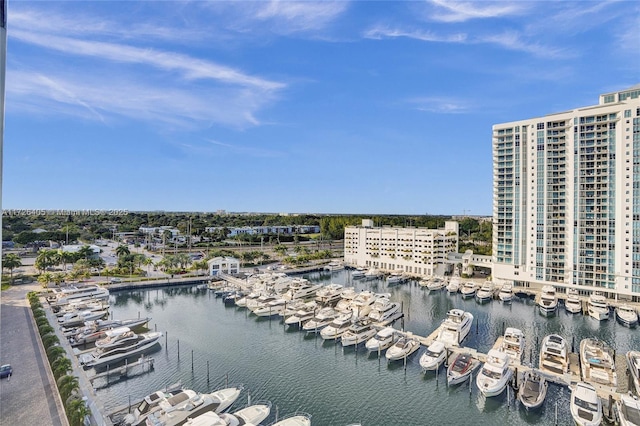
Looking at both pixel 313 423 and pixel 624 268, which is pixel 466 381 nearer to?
pixel 313 423

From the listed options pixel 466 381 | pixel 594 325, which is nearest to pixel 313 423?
pixel 466 381

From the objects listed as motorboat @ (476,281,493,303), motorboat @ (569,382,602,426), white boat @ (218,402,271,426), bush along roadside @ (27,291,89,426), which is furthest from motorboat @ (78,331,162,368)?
motorboat @ (476,281,493,303)

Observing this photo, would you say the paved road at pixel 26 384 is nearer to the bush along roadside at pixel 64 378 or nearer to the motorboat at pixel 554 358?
the bush along roadside at pixel 64 378

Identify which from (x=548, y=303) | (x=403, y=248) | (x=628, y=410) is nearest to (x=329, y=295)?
(x=548, y=303)

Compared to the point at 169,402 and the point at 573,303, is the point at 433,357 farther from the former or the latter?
the point at 573,303

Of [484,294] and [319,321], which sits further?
[484,294]

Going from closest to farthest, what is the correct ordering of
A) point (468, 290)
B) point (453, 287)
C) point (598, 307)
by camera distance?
1. point (598, 307)
2. point (468, 290)
3. point (453, 287)

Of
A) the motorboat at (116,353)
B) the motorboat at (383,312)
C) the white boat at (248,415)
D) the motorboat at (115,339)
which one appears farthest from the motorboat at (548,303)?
the motorboat at (115,339)
